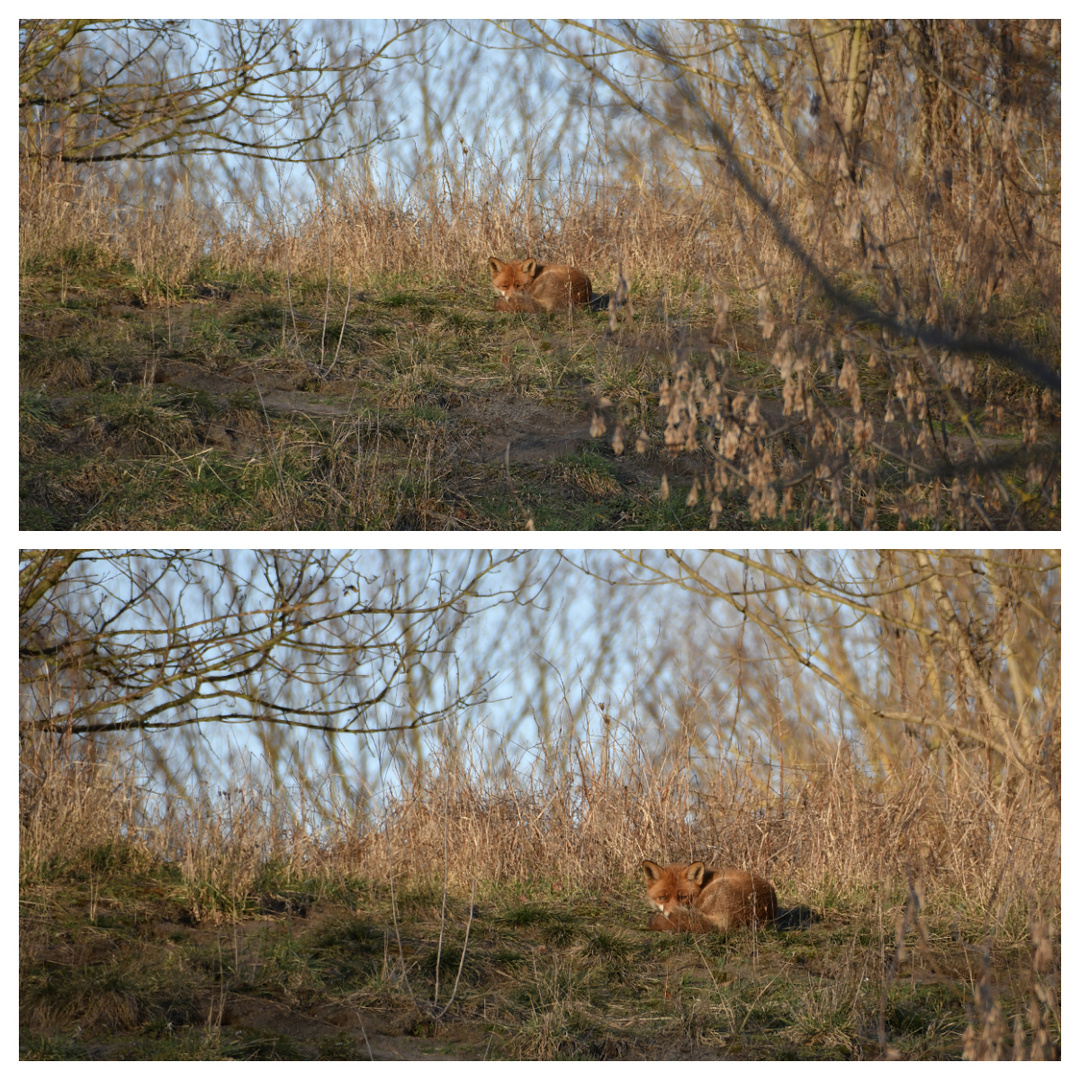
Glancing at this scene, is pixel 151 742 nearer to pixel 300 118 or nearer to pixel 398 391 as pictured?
pixel 398 391

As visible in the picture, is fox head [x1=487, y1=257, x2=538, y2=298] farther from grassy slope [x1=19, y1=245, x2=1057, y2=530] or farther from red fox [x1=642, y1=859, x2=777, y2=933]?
red fox [x1=642, y1=859, x2=777, y2=933]

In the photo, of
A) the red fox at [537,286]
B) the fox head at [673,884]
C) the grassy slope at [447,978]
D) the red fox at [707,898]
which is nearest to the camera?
the grassy slope at [447,978]

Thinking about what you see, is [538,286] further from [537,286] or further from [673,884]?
[673,884]

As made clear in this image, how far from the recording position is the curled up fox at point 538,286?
7.22 m

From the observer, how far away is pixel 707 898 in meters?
5.36

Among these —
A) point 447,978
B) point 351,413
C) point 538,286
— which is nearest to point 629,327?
point 538,286

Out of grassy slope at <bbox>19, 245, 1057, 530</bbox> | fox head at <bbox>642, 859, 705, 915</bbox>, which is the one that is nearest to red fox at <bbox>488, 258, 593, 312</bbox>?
grassy slope at <bbox>19, 245, 1057, 530</bbox>

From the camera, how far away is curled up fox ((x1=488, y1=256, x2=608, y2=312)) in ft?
23.7

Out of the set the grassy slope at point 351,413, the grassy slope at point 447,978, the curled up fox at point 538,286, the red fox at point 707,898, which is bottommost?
the grassy slope at point 447,978

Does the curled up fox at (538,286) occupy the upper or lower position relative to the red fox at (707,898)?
upper

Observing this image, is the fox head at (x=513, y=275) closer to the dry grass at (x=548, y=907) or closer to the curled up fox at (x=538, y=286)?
the curled up fox at (x=538, y=286)

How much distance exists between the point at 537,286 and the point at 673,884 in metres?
4.13

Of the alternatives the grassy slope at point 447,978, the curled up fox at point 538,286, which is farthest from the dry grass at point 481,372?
the grassy slope at point 447,978

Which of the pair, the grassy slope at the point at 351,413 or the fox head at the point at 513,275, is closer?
the grassy slope at the point at 351,413
